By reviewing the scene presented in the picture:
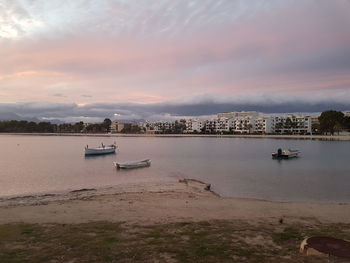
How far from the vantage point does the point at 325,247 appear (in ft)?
26.9

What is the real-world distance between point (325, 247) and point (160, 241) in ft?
14.5

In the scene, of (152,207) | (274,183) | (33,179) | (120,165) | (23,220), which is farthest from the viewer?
(120,165)

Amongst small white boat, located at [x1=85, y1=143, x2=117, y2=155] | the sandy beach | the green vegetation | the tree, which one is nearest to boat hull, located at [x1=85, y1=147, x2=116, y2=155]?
small white boat, located at [x1=85, y1=143, x2=117, y2=155]

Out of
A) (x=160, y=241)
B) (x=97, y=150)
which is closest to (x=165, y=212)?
(x=160, y=241)

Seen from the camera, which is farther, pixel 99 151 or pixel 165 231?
pixel 99 151

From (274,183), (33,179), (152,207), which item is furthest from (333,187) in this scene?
(33,179)

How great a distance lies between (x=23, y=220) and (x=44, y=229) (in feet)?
7.75

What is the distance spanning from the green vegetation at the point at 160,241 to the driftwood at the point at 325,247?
0.86ft

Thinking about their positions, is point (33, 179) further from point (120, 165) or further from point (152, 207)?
point (152, 207)

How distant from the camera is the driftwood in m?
7.85

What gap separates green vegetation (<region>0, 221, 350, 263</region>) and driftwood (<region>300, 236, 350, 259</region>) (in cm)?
26

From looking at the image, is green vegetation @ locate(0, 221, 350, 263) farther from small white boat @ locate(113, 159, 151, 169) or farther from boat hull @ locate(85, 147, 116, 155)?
boat hull @ locate(85, 147, 116, 155)

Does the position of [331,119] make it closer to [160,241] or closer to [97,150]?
[97,150]

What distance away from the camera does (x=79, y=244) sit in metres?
8.82
